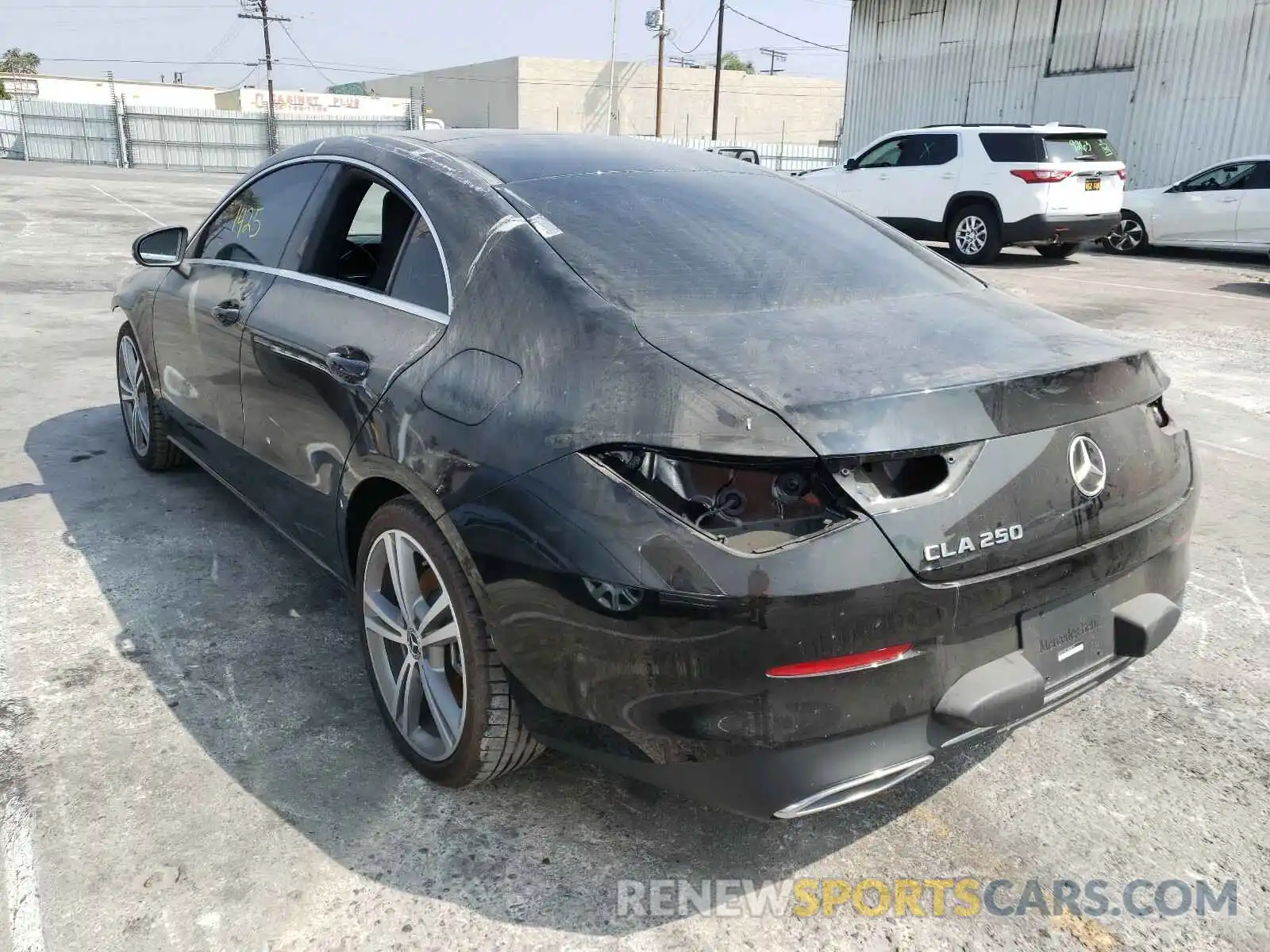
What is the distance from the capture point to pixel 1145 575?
237 centimetres

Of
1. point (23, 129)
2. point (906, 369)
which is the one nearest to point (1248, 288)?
point (906, 369)

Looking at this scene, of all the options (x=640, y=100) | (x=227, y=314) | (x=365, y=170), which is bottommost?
(x=227, y=314)

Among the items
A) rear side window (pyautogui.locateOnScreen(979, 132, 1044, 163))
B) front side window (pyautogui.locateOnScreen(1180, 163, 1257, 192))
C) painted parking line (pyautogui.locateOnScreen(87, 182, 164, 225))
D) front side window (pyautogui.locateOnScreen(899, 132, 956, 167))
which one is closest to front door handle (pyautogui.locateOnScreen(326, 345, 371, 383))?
rear side window (pyautogui.locateOnScreen(979, 132, 1044, 163))

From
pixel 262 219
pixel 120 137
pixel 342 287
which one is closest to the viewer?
pixel 342 287

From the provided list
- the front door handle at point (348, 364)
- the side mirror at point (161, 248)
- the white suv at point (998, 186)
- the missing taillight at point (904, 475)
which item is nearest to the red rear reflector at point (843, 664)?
the missing taillight at point (904, 475)

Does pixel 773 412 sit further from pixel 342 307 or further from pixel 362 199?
pixel 362 199

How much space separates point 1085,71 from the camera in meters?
20.7

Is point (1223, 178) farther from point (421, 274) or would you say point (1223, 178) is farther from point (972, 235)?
point (421, 274)

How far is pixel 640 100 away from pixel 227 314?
6322 cm

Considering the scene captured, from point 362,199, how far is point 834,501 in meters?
2.02

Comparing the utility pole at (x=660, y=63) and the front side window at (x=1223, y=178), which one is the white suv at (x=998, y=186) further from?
the utility pole at (x=660, y=63)

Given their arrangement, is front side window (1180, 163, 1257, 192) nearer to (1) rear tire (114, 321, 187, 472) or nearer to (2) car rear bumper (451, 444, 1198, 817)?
(1) rear tire (114, 321, 187, 472)

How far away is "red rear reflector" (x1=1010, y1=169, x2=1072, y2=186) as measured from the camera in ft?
44.6

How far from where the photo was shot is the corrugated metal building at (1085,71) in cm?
1844
